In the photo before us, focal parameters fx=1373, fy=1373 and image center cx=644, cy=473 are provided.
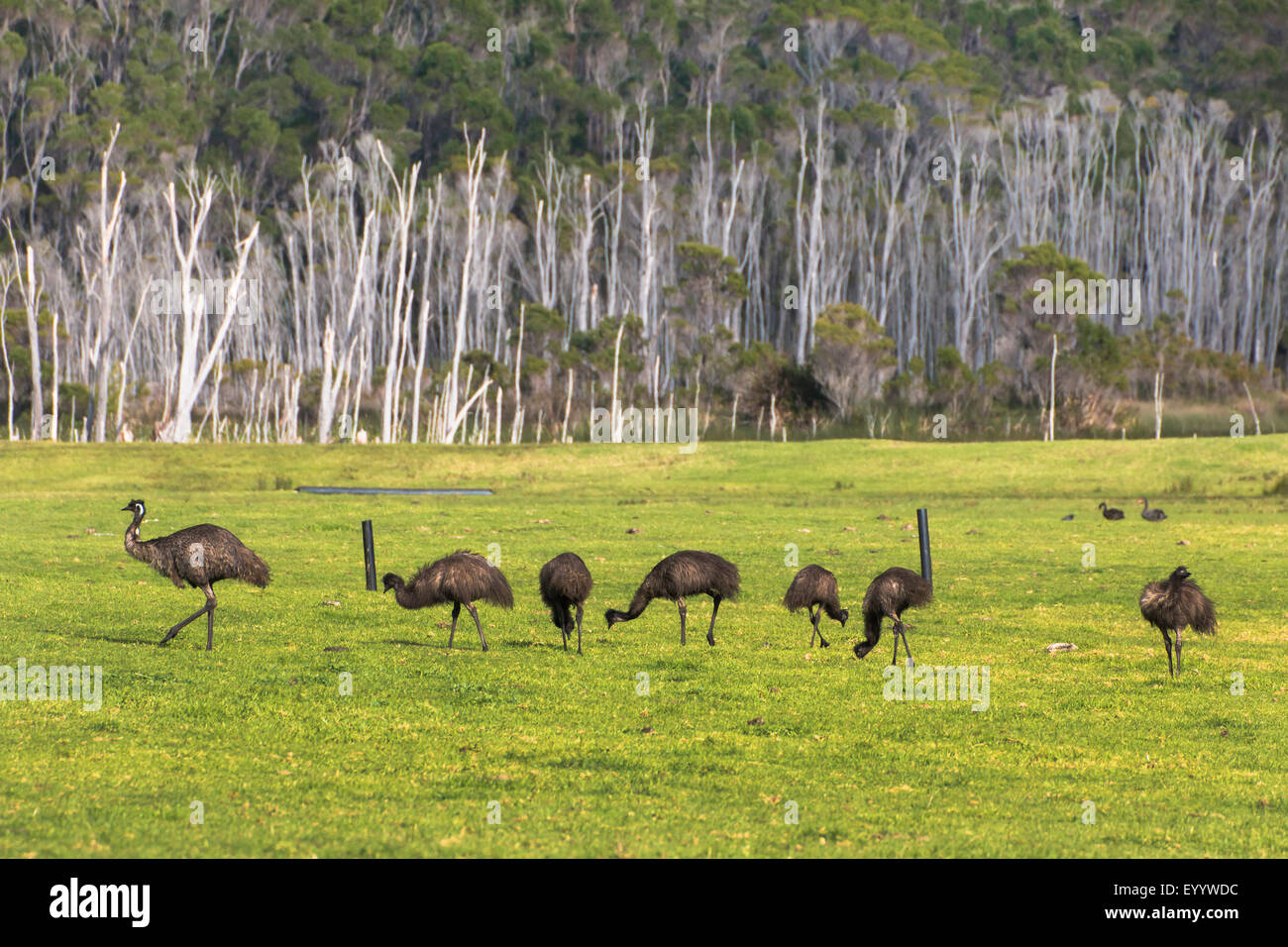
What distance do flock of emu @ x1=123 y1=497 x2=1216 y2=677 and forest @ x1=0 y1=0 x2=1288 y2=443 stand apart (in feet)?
144

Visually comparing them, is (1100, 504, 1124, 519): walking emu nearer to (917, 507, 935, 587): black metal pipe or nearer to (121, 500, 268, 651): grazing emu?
(917, 507, 935, 587): black metal pipe

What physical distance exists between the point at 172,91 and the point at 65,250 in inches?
547

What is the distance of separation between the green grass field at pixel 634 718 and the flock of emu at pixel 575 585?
0.56 meters

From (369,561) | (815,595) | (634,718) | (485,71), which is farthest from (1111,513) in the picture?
(485,71)

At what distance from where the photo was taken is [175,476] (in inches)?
1826

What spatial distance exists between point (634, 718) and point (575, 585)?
304cm

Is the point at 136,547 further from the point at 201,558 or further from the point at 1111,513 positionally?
the point at 1111,513

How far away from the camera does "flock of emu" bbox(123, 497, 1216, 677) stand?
15.5 meters

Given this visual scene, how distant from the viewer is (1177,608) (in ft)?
49.9

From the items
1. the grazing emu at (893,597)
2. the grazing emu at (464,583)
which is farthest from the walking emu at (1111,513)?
the grazing emu at (464,583)

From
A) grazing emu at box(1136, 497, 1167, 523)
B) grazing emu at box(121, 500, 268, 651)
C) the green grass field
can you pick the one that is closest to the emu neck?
grazing emu at box(121, 500, 268, 651)

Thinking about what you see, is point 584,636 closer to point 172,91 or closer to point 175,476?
point 175,476
